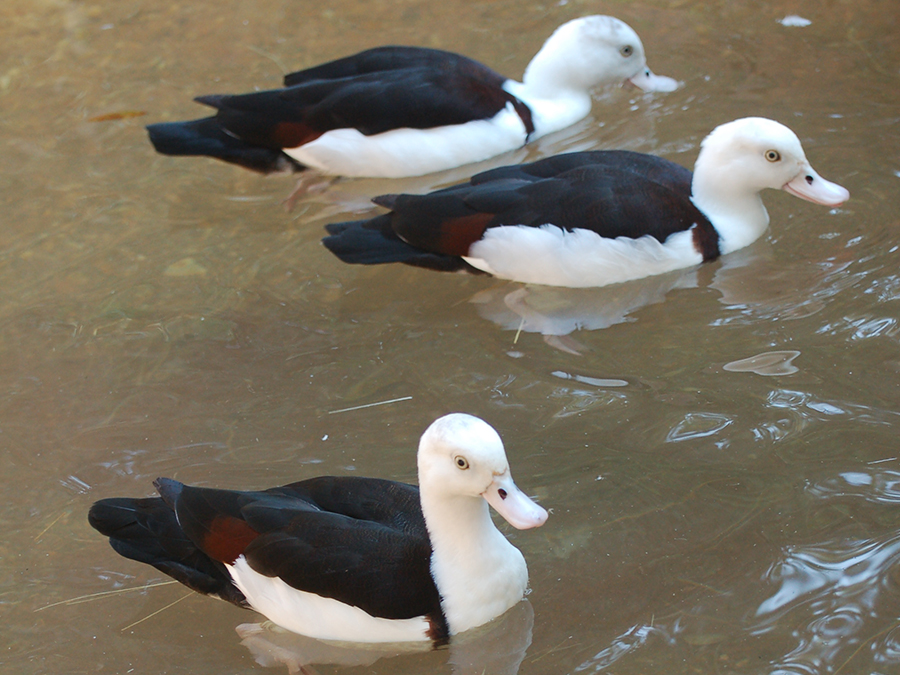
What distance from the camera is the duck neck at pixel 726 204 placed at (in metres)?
4.99

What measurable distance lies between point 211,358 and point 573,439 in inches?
70.0

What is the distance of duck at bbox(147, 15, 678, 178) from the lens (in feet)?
18.9

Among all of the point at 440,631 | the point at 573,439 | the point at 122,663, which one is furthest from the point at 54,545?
the point at 573,439

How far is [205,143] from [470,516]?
3329 mm

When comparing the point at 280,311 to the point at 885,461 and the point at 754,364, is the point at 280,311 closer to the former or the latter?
the point at 754,364

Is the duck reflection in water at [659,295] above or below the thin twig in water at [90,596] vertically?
above

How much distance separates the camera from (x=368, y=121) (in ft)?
18.8

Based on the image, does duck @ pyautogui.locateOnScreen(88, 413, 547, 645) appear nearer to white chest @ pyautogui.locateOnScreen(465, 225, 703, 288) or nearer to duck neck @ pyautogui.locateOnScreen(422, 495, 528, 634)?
duck neck @ pyautogui.locateOnScreen(422, 495, 528, 634)

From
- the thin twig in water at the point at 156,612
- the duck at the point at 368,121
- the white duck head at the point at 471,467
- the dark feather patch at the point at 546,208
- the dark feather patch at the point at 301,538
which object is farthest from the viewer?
the duck at the point at 368,121

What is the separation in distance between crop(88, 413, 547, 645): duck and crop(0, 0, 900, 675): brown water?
0.20 meters

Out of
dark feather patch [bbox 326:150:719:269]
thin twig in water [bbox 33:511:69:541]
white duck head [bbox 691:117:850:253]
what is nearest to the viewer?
thin twig in water [bbox 33:511:69:541]

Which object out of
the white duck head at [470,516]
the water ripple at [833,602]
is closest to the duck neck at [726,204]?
the water ripple at [833,602]

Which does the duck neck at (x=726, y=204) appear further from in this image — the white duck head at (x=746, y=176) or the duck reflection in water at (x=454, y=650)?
the duck reflection in water at (x=454, y=650)

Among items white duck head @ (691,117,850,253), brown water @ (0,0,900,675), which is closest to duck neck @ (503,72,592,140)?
brown water @ (0,0,900,675)
